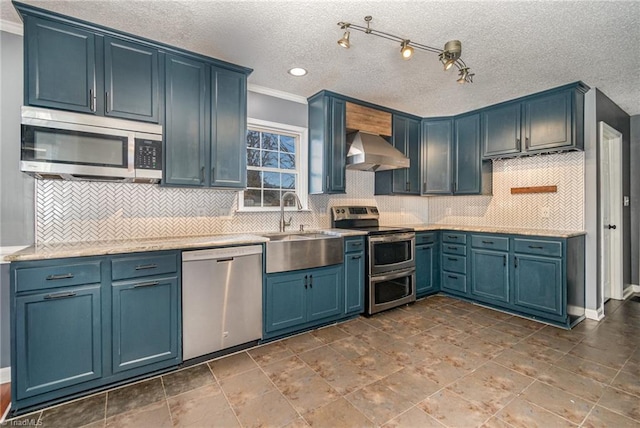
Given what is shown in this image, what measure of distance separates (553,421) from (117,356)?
281 centimetres

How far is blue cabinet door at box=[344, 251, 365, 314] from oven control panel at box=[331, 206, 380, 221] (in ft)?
1.95

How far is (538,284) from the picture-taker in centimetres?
325

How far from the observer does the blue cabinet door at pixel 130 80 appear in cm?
227

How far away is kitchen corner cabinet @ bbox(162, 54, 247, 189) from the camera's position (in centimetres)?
254

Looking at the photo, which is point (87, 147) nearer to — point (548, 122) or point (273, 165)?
point (273, 165)

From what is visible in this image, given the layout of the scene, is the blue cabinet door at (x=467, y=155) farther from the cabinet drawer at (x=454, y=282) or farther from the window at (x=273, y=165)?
the window at (x=273, y=165)

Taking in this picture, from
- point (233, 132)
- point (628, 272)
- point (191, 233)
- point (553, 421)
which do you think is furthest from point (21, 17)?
point (628, 272)

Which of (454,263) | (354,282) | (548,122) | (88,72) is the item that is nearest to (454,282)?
(454,263)

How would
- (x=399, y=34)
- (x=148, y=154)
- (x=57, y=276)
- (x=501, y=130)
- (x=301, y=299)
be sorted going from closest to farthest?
1. (x=57, y=276)
2. (x=399, y=34)
3. (x=148, y=154)
4. (x=301, y=299)
5. (x=501, y=130)

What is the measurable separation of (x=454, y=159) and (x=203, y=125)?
3.50 meters

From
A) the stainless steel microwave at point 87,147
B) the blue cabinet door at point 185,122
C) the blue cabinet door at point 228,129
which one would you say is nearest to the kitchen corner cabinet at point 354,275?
the blue cabinet door at point 228,129

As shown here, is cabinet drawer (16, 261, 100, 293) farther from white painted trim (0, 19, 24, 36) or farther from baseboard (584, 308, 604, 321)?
baseboard (584, 308, 604, 321)

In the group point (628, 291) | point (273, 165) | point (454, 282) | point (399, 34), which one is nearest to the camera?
point (399, 34)

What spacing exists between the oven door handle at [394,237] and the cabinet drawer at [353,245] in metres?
0.13
